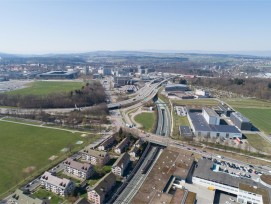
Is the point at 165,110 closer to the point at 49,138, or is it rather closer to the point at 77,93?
the point at 77,93

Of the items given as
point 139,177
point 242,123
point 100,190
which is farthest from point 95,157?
point 242,123

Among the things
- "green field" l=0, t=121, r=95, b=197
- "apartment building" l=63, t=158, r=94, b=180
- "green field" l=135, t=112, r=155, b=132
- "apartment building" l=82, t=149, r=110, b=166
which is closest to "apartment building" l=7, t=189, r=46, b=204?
"green field" l=0, t=121, r=95, b=197

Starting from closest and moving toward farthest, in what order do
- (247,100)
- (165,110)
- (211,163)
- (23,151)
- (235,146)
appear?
1. (211,163)
2. (23,151)
3. (235,146)
4. (165,110)
5. (247,100)

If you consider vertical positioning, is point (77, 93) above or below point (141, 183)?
above

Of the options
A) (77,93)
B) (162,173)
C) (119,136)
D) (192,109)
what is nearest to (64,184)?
(162,173)

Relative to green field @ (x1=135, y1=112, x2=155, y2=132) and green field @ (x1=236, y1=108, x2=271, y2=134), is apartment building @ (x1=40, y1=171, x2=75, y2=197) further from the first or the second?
green field @ (x1=236, y1=108, x2=271, y2=134)

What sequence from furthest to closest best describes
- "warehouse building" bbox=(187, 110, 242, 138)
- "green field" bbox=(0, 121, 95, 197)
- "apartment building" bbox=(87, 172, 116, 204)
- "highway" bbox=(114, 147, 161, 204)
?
"warehouse building" bbox=(187, 110, 242, 138)
"green field" bbox=(0, 121, 95, 197)
"highway" bbox=(114, 147, 161, 204)
"apartment building" bbox=(87, 172, 116, 204)
